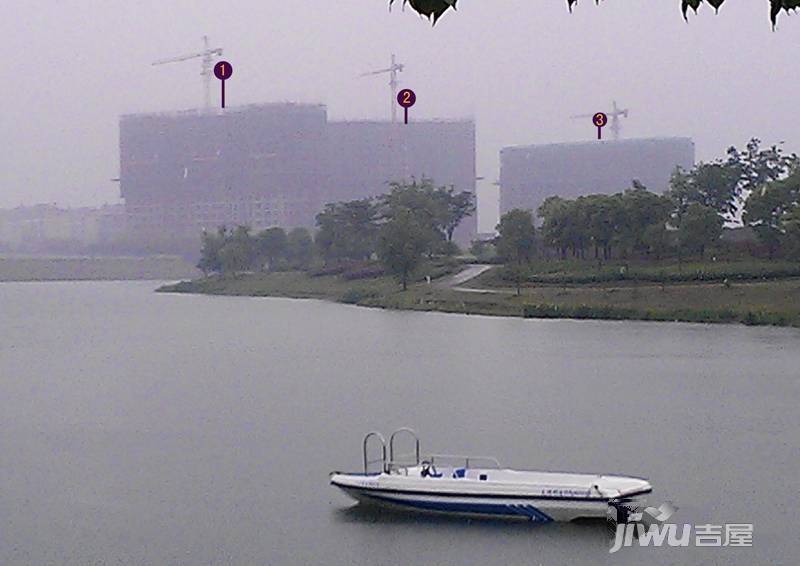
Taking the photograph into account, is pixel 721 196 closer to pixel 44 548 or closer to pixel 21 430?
pixel 21 430

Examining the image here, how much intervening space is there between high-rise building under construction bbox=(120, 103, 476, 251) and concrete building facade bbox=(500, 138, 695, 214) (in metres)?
2.73

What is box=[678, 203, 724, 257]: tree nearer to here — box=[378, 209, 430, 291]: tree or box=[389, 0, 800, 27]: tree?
box=[378, 209, 430, 291]: tree

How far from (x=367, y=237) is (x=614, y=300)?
8538 mm

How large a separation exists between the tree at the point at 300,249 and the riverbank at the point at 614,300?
17.5 feet

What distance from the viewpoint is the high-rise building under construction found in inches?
1240

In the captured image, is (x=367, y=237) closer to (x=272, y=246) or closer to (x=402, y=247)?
(x=272, y=246)

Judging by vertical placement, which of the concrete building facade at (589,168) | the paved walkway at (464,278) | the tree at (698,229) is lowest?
the paved walkway at (464,278)

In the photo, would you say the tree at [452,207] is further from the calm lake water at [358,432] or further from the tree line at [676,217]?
the calm lake water at [358,432]

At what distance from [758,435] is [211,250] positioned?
1984 centimetres

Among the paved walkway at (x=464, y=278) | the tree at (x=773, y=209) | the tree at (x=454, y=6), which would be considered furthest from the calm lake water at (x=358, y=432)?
the paved walkway at (x=464, y=278)

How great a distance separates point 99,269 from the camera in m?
33.8

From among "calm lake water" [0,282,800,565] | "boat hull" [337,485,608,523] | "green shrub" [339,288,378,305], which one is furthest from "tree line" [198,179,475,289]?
"boat hull" [337,485,608,523]

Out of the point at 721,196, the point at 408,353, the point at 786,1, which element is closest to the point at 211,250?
the point at 721,196

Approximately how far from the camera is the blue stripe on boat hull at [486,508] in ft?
15.6
